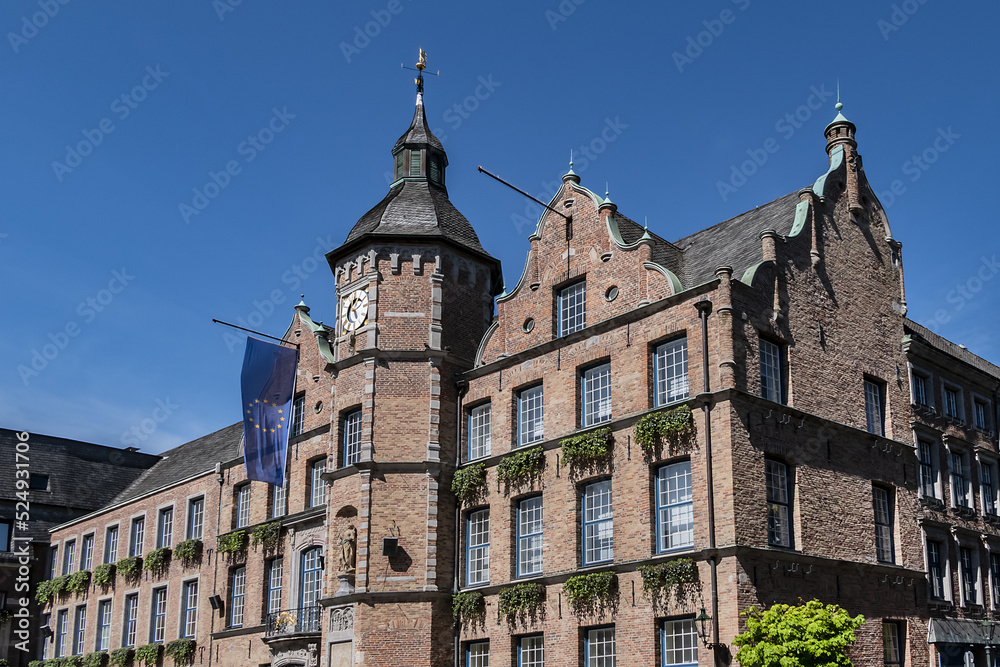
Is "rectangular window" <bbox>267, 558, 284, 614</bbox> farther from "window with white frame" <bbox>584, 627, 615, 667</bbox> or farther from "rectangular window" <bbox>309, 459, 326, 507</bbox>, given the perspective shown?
"window with white frame" <bbox>584, 627, 615, 667</bbox>

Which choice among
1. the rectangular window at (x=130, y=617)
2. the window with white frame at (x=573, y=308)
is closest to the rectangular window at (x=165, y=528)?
the rectangular window at (x=130, y=617)

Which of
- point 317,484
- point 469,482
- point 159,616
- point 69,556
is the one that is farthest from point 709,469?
point 69,556

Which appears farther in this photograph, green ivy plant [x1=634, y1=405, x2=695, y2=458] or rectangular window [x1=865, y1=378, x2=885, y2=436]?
rectangular window [x1=865, y1=378, x2=885, y2=436]

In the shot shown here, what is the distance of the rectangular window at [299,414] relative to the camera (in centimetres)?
3591

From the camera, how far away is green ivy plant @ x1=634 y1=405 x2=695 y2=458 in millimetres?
24641

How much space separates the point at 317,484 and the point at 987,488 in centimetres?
1978

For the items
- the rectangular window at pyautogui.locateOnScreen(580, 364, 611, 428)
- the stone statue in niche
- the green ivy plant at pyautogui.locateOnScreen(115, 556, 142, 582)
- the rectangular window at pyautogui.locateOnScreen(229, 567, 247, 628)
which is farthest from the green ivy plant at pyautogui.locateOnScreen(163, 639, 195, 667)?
the rectangular window at pyautogui.locateOnScreen(580, 364, 611, 428)

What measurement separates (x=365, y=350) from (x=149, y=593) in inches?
659

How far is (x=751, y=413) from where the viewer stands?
24.4 metres

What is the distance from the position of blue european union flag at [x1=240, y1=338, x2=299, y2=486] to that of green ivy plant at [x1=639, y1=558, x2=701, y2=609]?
45.0 ft

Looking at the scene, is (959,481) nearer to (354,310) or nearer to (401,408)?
(401,408)

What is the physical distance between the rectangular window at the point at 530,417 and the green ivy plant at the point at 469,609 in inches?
161

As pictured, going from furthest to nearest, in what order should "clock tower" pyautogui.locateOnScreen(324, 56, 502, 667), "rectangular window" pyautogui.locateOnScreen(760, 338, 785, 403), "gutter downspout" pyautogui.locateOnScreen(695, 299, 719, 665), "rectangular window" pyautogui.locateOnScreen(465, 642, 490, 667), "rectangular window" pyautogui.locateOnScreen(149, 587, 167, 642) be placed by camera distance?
"rectangular window" pyautogui.locateOnScreen(149, 587, 167, 642) → "clock tower" pyautogui.locateOnScreen(324, 56, 502, 667) → "rectangular window" pyautogui.locateOnScreen(465, 642, 490, 667) → "rectangular window" pyautogui.locateOnScreen(760, 338, 785, 403) → "gutter downspout" pyautogui.locateOnScreen(695, 299, 719, 665)

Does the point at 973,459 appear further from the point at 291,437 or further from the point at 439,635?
the point at 291,437
